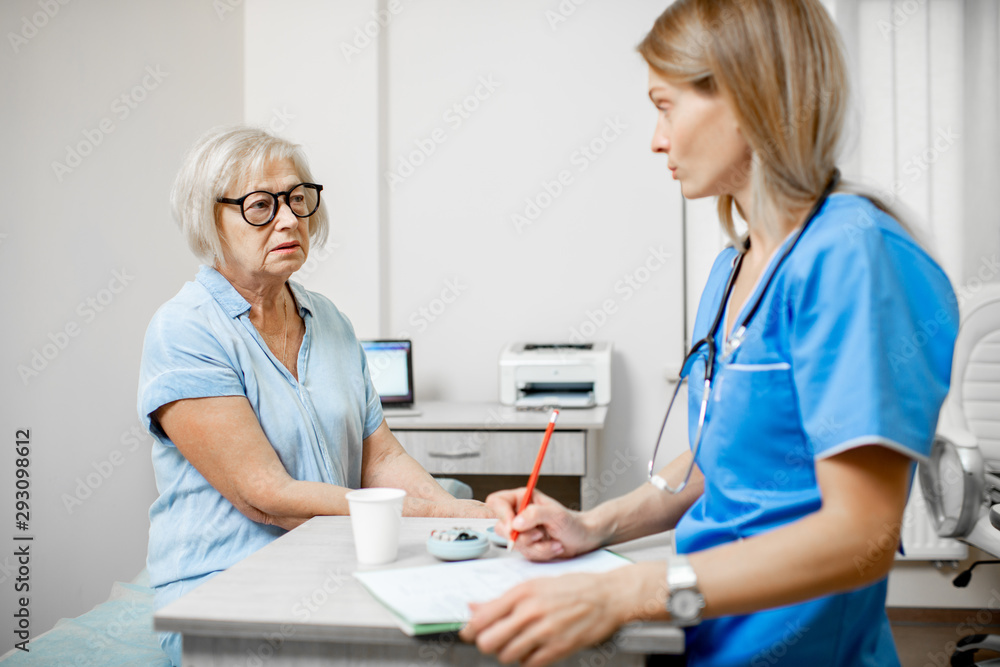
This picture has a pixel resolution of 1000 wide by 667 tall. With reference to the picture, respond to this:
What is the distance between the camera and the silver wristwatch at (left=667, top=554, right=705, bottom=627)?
0.74m

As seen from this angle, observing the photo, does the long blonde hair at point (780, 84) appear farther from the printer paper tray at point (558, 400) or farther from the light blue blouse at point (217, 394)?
the printer paper tray at point (558, 400)

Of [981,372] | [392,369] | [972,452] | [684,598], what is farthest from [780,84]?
[392,369]

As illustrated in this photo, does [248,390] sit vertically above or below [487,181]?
below

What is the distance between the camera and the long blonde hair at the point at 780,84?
33.1 inches

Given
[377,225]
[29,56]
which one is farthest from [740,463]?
[377,225]

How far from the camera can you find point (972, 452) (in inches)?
80.2

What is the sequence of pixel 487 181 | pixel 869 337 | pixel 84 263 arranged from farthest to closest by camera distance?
pixel 487 181
pixel 84 263
pixel 869 337

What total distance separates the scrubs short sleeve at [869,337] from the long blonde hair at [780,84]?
8 cm

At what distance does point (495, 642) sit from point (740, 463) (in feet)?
1.17

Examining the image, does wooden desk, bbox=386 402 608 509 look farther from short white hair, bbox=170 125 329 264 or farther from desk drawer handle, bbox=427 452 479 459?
short white hair, bbox=170 125 329 264

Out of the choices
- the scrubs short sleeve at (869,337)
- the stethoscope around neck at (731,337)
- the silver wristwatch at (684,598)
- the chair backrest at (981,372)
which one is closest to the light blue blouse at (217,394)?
the stethoscope around neck at (731,337)

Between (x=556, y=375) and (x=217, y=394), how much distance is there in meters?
1.77

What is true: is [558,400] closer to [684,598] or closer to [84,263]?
[84,263]

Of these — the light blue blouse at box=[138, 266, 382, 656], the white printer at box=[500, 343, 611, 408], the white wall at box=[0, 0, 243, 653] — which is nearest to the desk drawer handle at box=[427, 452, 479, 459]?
the white printer at box=[500, 343, 611, 408]
